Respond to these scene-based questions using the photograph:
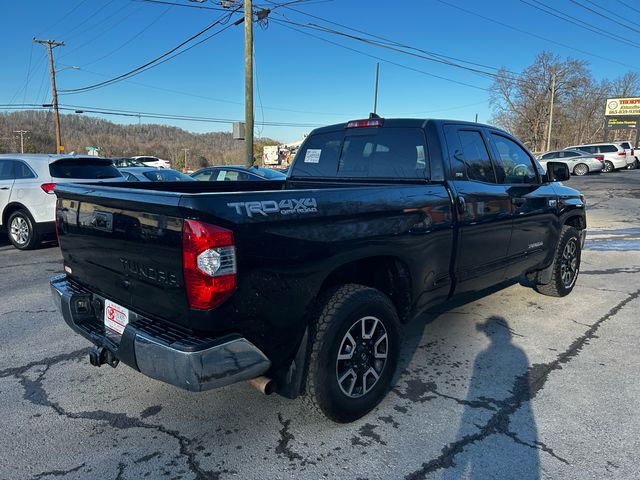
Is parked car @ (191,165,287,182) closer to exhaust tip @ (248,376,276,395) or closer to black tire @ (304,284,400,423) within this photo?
black tire @ (304,284,400,423)

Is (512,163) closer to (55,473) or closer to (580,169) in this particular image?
(55,473)

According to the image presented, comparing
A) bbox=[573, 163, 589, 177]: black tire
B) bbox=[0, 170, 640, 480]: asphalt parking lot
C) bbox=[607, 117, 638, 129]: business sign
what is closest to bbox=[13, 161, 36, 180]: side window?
bbox=[0, 170, 640, 480]: asphalt parking lot

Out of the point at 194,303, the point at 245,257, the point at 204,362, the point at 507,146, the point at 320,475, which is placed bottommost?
the point at 320,475

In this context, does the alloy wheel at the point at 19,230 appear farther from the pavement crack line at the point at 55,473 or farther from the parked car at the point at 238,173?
the pavement crack line at the point at 55,473

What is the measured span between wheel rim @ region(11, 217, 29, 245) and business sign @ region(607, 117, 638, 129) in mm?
61454

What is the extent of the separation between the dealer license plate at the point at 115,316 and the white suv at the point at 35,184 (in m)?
5.90

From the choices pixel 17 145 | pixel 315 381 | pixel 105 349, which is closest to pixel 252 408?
pixel 315 381

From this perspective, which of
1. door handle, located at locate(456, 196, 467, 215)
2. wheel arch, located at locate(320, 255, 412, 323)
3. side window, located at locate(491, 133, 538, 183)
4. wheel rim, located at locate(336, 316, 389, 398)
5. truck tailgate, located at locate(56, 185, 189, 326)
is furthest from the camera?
side window, located at locate(491, 133, 538, 183)

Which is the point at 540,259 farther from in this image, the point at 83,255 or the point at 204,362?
the point at 83,255

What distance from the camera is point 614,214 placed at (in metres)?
13.4

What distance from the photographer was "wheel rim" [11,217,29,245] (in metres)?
8.09

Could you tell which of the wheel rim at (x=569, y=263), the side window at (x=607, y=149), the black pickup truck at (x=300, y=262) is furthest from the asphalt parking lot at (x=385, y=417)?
the side window at (x=607, y=149)

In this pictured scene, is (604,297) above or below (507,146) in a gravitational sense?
below

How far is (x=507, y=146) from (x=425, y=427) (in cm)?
287
